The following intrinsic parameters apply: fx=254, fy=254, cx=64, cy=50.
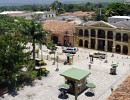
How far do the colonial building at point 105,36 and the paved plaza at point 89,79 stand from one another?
302cm

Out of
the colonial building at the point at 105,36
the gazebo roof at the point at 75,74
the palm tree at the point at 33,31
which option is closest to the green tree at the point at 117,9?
the colonial building at the point at 105,36

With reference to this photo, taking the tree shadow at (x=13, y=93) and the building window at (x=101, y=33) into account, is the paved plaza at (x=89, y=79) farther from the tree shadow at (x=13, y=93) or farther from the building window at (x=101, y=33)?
the building window at (x=101, y=33)

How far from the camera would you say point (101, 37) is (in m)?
61.9

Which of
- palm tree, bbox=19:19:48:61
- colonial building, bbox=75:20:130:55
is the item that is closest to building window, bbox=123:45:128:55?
colonial building, bbox=75:20:130:55

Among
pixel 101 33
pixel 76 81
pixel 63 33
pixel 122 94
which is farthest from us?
pixel 63 33

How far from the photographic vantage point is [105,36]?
200ft

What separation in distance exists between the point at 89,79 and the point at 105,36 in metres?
22.0

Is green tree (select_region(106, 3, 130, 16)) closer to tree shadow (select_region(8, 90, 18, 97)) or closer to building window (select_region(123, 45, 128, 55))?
building window (select_region(123, 45, 128, 55))

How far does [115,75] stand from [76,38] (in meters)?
23.6

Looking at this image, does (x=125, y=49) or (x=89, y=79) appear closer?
(x=89, y=79)

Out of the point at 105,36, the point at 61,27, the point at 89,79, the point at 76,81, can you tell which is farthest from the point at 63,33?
the point at 76,81

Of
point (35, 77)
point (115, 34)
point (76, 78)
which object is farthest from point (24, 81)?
point (115, 34)

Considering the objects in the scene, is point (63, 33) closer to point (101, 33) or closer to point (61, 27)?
point (61, 27)

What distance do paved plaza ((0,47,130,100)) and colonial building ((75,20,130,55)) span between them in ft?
9.92
